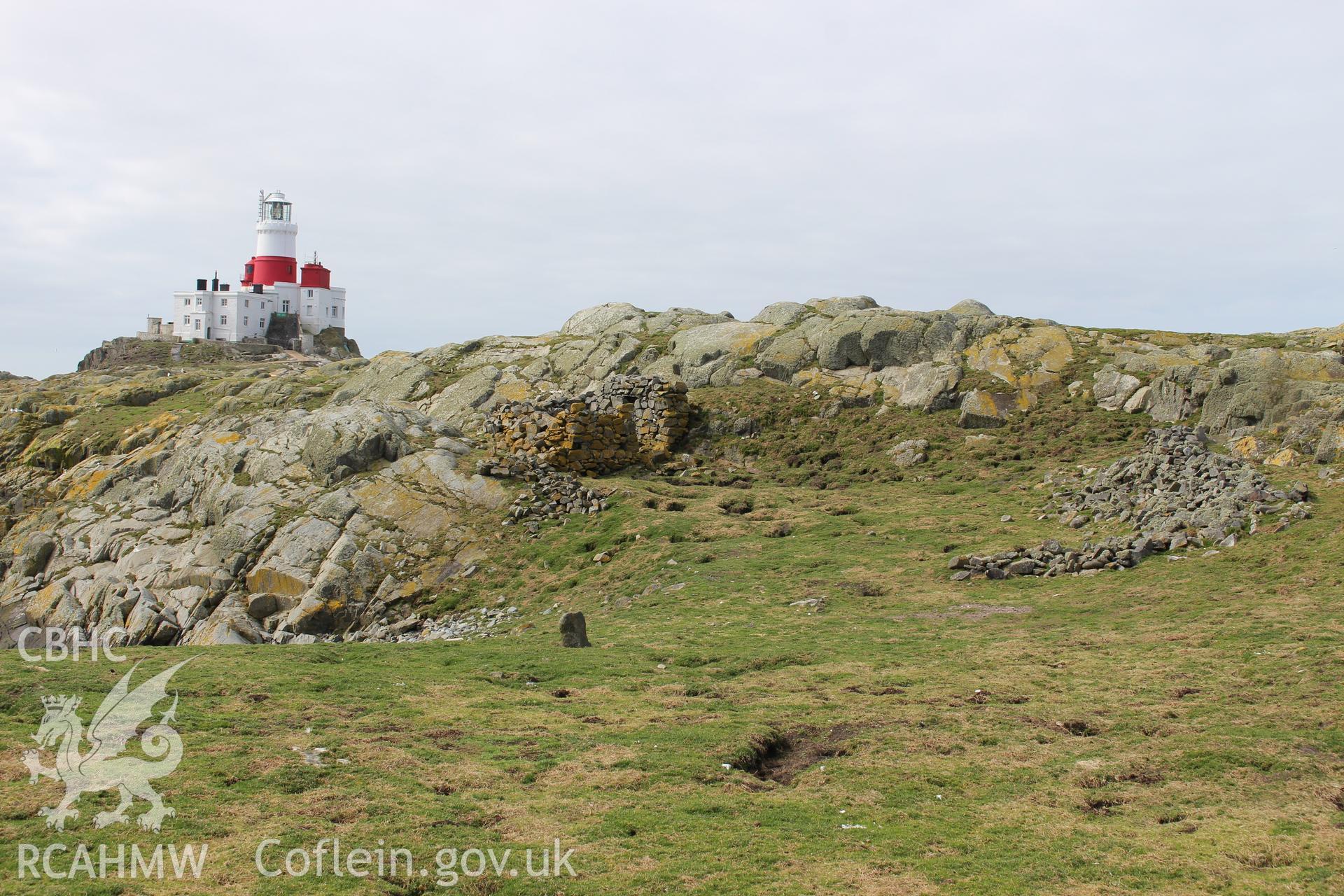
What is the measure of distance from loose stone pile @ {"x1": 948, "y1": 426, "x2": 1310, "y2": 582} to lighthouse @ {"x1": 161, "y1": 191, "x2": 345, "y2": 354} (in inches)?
→ 4754

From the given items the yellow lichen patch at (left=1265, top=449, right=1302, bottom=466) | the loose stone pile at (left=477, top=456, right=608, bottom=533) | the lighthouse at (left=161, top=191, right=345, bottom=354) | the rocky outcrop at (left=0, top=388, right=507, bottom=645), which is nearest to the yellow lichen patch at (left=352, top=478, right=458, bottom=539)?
the rocky outcrop at (left=0, top=388, right=507, bottom=645)

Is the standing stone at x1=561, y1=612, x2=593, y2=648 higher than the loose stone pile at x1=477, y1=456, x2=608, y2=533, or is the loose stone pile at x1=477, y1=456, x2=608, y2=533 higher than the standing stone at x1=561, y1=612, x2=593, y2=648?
the loose stone pile at x1=477, y1=456, x2=608, y2=533

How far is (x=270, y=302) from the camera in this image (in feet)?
446

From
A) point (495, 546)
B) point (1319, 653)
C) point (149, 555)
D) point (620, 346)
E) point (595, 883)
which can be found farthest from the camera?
point (620, 346)

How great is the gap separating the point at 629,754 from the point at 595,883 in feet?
16.3

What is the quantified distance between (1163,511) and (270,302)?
130053 mm

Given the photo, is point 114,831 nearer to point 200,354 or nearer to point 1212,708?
point 1212,708

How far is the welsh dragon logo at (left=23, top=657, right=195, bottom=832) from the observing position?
13.0 meters

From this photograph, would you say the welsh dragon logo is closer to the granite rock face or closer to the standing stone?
the standing stone

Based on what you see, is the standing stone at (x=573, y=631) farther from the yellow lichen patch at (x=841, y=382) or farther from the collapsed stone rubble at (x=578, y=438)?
the yellow lichen patch at (x=841, y=382)

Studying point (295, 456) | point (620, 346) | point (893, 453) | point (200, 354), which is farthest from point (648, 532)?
point (200, 354)

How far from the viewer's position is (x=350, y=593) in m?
37.5

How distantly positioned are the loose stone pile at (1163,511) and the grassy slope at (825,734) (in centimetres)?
86

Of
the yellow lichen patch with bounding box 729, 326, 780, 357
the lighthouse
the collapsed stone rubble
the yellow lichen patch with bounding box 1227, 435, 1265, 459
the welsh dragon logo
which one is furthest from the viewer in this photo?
the lighthouse
